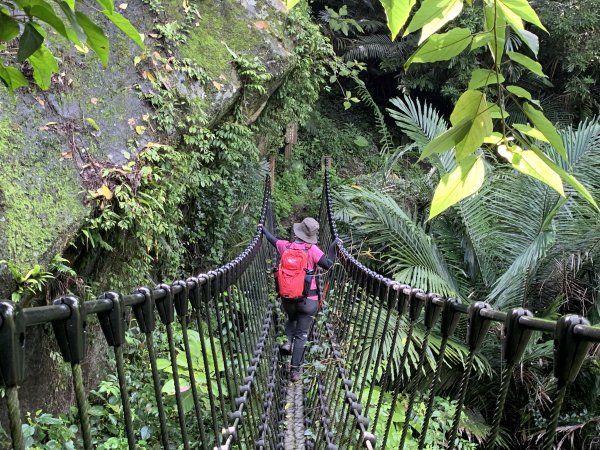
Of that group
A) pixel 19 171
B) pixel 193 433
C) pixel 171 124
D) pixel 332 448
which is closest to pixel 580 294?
pixel 332 448

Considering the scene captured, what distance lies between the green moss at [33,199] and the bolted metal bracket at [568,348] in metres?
1.90

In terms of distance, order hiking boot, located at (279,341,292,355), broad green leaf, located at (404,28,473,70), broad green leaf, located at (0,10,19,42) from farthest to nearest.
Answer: hiking boot, located at (279,341,292,355), broad green leaf, located at (0,10,19,42), broad green leaf, located at (404,28,473,70)

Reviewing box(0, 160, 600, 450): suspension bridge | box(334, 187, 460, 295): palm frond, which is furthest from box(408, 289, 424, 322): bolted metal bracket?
box(334, 187, 460, 295): palm frond

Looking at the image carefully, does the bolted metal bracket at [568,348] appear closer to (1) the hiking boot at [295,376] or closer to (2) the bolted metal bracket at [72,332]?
(2) the bolted metal bracket at [72,332]

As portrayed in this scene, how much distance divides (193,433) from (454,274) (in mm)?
2670

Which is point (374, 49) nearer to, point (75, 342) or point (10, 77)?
point (10, 77)

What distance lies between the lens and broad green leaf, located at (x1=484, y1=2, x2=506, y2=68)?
44 centimetres

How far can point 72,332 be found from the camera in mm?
634

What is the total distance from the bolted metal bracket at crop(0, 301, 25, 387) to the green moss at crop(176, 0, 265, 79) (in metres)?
3.00

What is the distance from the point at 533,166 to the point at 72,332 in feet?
1.88

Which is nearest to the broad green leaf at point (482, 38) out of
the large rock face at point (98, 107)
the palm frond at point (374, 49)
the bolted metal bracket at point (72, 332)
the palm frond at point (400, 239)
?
the bolted metal bracket at point (72, 332)

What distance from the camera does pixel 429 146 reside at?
1.44 feet

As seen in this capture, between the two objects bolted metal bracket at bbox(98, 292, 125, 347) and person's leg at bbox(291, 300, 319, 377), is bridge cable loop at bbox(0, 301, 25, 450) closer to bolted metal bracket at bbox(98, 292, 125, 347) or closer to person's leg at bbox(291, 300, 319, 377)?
bolted metal bracket at bbox(98, 292, 125, 347)

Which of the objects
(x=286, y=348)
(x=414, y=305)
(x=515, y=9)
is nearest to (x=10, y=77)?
(x=515, y=9)
